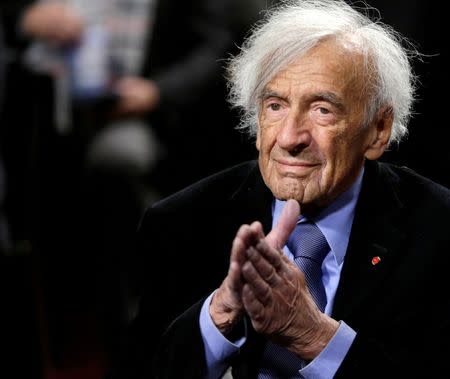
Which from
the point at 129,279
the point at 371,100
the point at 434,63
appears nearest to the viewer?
the point at 371,100

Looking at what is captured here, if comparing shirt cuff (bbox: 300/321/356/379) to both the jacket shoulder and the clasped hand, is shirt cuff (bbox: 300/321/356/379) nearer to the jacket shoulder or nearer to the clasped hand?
the clasped hand

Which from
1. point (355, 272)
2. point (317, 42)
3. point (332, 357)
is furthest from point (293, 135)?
point (332, 357)

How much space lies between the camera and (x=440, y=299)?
158 cm

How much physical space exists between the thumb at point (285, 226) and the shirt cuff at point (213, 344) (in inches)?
6.7

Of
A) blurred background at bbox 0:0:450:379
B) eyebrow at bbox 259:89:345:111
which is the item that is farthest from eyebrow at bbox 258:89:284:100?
blurred background at bbox 0:0:450:379

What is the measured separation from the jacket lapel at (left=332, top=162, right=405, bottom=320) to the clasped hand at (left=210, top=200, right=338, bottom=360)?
0.08 m

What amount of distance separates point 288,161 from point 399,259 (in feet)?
0.86

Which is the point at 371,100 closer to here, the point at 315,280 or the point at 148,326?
the point at 315,280

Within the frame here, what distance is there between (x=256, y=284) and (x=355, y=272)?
269mm

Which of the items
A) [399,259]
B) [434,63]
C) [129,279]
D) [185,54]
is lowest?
[129,279]

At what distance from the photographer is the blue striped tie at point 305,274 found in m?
1.58

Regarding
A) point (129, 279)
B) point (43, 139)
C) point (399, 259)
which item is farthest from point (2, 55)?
point (399, 259)

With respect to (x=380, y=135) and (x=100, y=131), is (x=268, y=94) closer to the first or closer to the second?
(x=380, y=135)

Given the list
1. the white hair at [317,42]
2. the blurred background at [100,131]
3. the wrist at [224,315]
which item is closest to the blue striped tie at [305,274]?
the wrist at [224,315]
